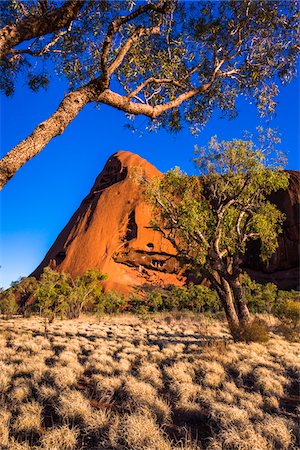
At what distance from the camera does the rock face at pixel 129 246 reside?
53.6 metres

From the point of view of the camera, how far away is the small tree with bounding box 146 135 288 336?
49.4ft

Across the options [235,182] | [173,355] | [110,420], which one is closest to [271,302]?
[235,182]

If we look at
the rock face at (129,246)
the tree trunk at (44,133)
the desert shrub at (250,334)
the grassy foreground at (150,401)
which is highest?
the rock face at (129,246)

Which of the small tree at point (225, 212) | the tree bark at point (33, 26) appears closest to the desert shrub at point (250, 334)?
the small tree at point (225, 212)

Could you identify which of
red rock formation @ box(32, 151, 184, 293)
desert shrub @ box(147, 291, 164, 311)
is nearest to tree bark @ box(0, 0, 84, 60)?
desert shrub @ box(147, 291, 164, 311)

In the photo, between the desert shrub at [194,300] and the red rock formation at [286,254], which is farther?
the red rock formation at [286,254]

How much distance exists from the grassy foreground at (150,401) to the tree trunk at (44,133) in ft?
13.1

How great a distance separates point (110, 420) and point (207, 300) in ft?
126

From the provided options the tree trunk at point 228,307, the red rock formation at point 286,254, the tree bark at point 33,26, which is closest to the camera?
the tree bark at point 33,26

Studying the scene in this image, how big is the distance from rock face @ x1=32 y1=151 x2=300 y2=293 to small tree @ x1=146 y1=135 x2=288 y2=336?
36.0m

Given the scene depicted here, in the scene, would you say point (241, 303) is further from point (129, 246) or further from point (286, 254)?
point (286, 254)

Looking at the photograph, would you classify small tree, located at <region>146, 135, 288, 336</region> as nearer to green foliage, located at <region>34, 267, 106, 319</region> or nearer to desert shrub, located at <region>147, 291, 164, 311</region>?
green foliage, located at <region>34, 267, 106, 319</region>

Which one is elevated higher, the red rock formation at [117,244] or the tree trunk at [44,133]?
the red rock formation at [117,244]

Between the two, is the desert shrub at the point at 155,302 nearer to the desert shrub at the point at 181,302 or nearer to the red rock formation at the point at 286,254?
the desert shrub at the point at 181,302
